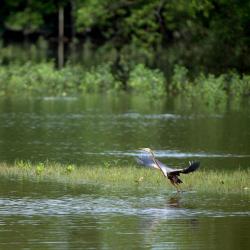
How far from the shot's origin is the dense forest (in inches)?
1430

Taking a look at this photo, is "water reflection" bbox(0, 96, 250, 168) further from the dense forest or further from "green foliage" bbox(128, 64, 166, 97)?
the dense forest

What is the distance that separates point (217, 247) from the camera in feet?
44.4

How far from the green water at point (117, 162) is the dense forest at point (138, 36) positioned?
7.17 ft

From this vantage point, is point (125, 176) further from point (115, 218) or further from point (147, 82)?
point (147, 82)

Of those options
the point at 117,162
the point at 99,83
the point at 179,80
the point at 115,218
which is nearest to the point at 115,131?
the point at 117,162

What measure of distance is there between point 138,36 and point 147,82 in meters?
12.5

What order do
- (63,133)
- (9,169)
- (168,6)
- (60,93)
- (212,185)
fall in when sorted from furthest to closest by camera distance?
(168,6) < (60,93) < (63,133) < (9,169) < (212,185)

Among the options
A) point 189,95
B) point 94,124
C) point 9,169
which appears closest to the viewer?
point 9,169

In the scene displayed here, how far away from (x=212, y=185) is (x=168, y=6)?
31.6 metres

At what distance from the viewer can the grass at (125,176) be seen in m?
18.0

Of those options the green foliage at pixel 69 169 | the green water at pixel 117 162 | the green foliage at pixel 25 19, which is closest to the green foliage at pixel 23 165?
the green foliage at pixel 69 169

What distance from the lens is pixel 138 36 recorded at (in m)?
49.7

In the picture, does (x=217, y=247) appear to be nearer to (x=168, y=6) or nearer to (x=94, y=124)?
(x=94, y=124)

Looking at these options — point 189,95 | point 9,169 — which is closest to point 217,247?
point 9,169
